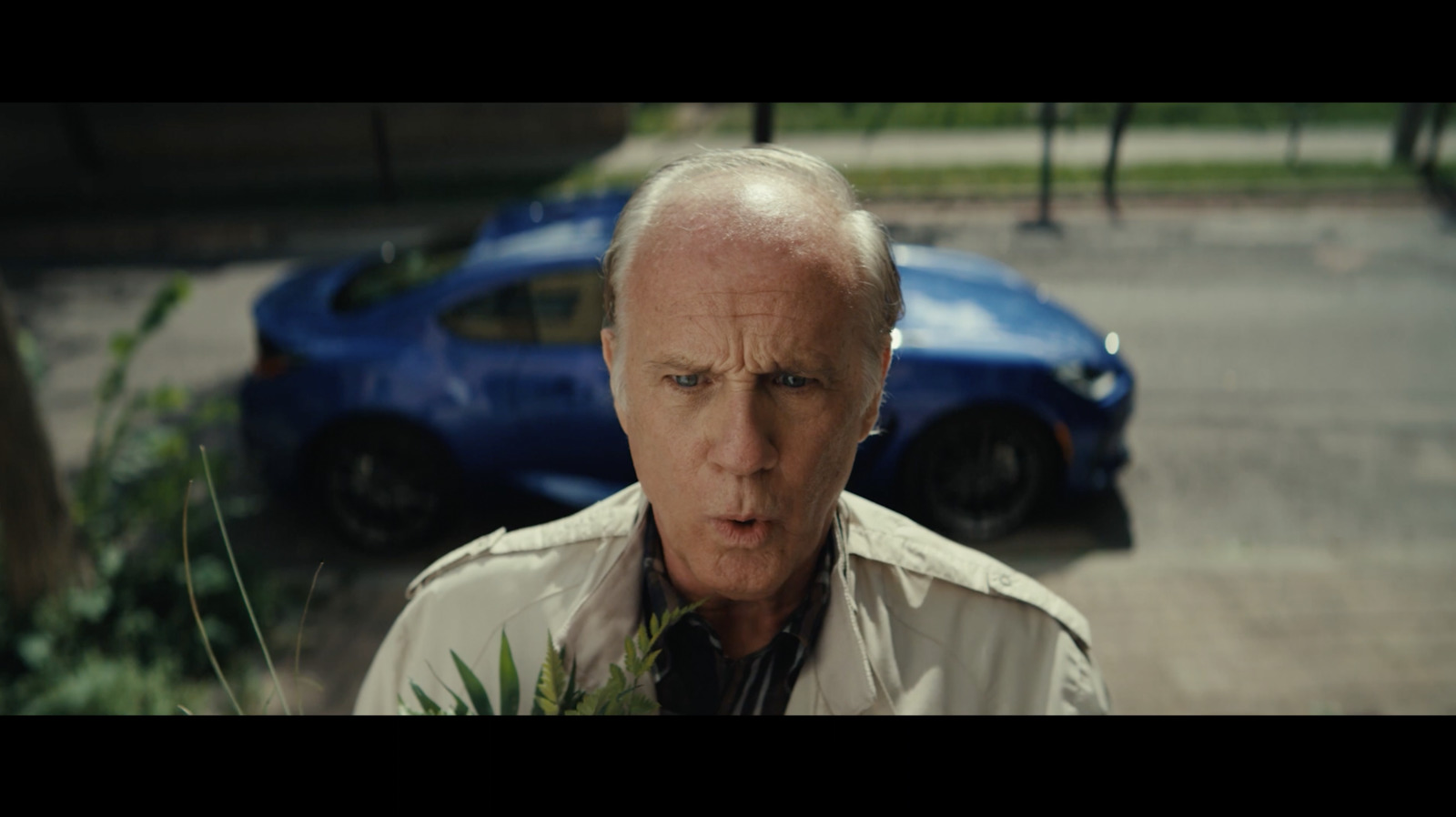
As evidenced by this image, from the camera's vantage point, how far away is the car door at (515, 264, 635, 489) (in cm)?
470

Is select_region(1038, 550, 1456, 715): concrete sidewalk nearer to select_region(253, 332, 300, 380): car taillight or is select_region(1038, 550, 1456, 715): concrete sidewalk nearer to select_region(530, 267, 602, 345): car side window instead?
select_region(530, 267, 602, 345): car side window

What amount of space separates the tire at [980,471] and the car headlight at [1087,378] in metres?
0.27

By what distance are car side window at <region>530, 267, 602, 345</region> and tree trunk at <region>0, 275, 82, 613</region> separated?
200 cm

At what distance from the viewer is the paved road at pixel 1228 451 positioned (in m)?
4.62

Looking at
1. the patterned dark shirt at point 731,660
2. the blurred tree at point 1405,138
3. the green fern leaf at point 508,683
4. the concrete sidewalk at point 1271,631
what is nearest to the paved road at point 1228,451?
the concrete sidewalk at point 1271,631

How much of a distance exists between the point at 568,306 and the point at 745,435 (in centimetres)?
416

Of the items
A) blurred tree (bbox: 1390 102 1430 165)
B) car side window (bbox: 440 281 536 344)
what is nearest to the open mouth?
car side window (bbox: 440 281 536 344)

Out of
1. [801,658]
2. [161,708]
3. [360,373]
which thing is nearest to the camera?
[801,658]

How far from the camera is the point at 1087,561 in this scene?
529cm

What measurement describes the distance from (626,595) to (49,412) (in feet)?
25.6

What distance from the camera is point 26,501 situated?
4.33 meters
